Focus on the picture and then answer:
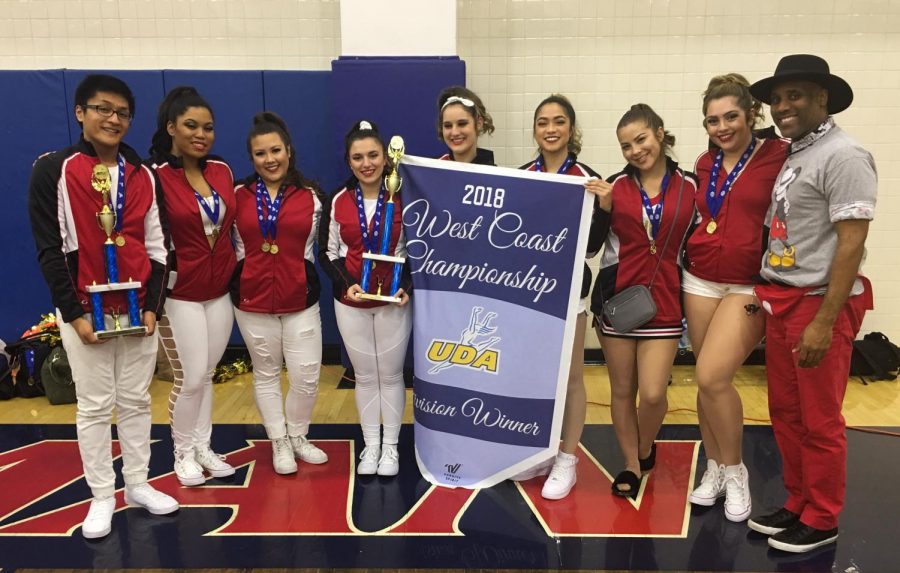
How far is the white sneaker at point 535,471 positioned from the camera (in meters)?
3.22

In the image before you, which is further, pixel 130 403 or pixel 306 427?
pixel 306 427

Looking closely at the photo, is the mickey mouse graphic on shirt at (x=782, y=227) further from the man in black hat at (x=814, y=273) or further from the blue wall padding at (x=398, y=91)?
the blue wall padding at (x=398, y=91)

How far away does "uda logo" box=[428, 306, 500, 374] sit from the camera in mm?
3020

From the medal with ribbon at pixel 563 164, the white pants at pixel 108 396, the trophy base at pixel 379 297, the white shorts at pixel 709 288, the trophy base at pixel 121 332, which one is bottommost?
the white pants at pixel 108 396

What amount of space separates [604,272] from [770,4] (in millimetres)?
3030

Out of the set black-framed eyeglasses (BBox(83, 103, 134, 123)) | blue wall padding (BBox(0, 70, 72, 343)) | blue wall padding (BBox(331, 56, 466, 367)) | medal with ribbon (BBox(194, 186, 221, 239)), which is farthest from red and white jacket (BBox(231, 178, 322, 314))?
blue wall padding (BBox(0, 70, 72, 343))

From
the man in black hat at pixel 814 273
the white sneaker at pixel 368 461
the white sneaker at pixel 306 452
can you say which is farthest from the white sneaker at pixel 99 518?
the man in black hat at pixel 814 273

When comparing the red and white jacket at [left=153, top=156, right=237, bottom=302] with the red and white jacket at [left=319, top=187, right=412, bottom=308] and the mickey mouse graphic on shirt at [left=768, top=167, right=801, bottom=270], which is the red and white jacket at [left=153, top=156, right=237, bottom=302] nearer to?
the red and white jacket at [left=319, top=187, right=412, bottom=308]

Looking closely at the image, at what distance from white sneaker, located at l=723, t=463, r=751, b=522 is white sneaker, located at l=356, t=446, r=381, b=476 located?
5.20ft

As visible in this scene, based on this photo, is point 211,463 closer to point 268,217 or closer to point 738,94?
point 268,217

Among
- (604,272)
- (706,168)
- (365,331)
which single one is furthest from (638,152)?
(365,331)

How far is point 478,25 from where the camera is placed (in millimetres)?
4871

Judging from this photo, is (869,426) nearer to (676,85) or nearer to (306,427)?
(676,85)

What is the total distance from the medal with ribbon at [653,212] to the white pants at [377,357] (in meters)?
1.12
